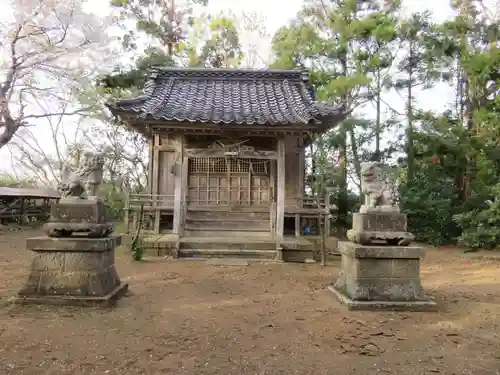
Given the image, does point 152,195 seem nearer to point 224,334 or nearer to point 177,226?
point 177,226

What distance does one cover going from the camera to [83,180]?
6312 millimetres

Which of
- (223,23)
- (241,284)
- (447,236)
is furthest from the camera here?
(223,23)

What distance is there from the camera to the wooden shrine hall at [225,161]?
1080 centimetres

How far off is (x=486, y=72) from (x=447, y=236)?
21.4 ft

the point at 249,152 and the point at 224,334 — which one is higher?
the point at 249,152

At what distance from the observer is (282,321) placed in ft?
17.6

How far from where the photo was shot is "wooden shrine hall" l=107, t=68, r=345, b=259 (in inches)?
425

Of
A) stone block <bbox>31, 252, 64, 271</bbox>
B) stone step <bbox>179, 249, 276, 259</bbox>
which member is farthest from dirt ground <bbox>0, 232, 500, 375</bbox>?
stone step <bbox>179, 249, 276, 259</bbox>

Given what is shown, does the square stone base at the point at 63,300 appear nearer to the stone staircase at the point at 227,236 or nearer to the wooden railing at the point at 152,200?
the stone staircase at the point at 227,236

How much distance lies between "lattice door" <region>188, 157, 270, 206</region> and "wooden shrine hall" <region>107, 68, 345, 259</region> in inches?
1.3

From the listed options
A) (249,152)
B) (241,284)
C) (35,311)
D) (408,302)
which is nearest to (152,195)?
(249,152)

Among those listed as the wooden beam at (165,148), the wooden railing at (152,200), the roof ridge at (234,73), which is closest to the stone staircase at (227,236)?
the wooden railing at (152,200)

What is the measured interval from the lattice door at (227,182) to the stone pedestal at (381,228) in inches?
264

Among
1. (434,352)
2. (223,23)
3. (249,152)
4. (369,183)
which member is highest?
(223,23)
